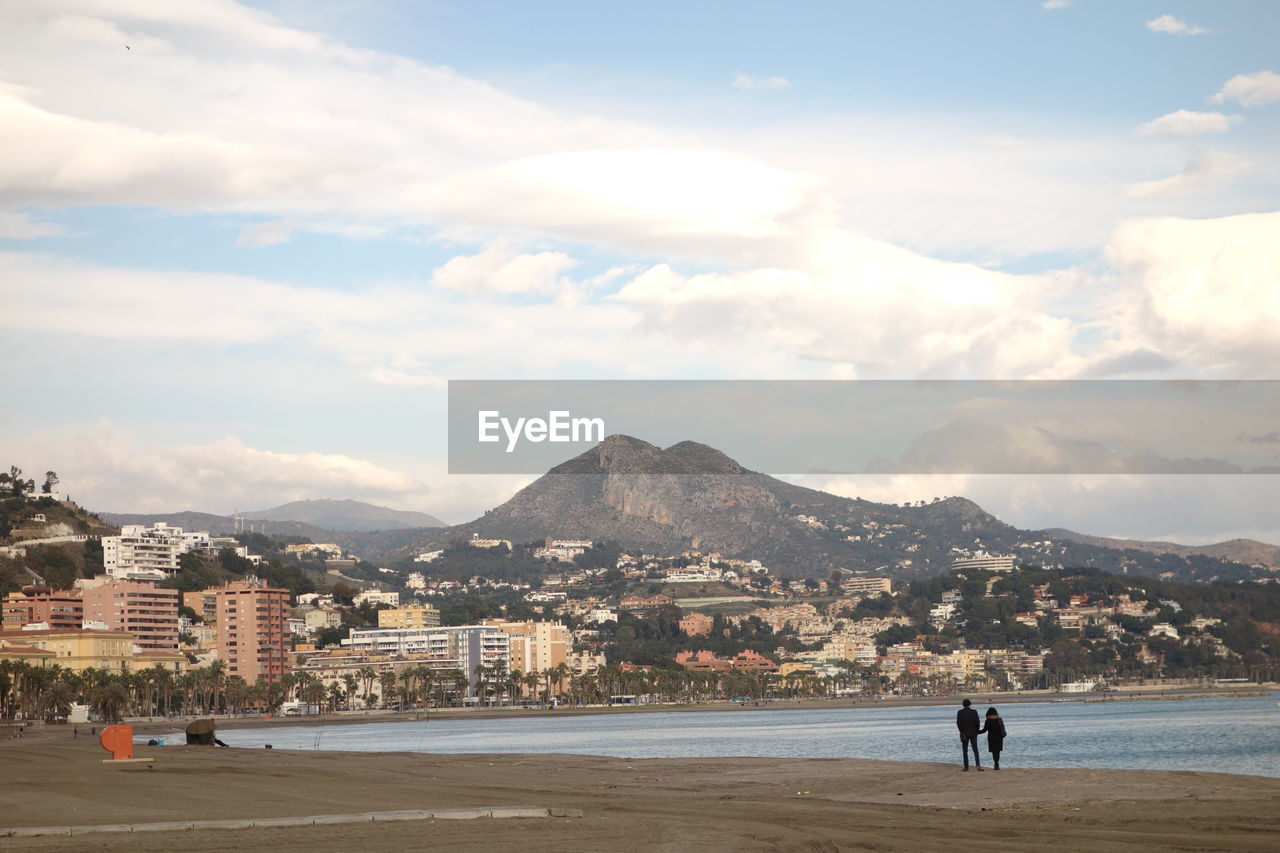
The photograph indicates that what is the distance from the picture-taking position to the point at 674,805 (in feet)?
86.6

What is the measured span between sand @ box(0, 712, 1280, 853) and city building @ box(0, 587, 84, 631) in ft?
538

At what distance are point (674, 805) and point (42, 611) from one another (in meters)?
185

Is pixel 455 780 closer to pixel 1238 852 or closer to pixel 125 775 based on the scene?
pixel 125 775

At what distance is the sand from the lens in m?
19.8

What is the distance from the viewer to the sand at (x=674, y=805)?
781 inches

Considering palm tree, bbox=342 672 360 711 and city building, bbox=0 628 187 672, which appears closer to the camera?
city building, bbox=0 628 187 672

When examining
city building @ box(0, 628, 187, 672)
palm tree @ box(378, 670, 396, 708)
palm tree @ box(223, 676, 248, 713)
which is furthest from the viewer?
palm tree @ box(378, 670, 396, 708)

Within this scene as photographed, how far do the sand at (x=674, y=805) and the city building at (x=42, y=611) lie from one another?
6455 inches

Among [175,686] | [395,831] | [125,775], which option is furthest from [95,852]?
[175,686]

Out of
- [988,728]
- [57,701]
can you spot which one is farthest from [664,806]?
[57,701]

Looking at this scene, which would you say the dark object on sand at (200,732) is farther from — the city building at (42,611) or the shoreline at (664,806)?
the city building at (42,611)

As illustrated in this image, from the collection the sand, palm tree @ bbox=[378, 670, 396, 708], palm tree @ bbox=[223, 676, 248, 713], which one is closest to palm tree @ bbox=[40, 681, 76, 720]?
palm tree @ bbox=[223, 676, 248, 713]

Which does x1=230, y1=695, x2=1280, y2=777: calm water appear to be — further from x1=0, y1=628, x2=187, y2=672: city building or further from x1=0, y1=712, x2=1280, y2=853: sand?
x1=0, y1=628, x2=187, y2=672: city building

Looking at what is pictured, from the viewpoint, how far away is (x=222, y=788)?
2755 centimetres
